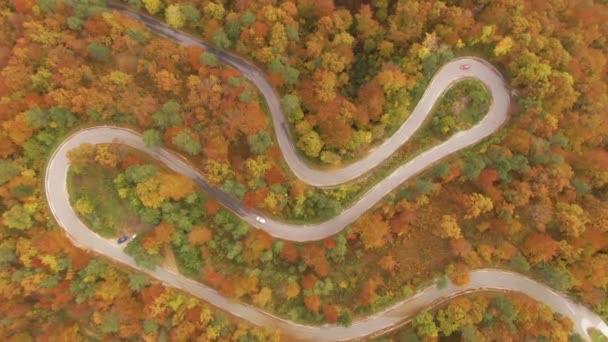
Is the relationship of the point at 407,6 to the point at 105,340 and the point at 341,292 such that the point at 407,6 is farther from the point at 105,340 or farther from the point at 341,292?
the point at 105,340

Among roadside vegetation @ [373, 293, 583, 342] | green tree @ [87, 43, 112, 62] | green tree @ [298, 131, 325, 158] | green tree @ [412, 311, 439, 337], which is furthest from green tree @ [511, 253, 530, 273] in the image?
green tree @ [87, 43, 112, 62]

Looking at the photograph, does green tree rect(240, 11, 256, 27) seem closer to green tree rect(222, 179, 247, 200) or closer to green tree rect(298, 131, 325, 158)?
green tree rect(298, 131, 325, 158)

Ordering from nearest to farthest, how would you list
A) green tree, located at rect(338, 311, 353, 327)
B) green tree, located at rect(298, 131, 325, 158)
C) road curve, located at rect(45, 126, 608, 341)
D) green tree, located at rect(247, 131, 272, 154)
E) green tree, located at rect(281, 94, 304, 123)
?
green tree, located at rect(338, 311, 353, 327)
green tree, located at rect(247, 131, 272, 154)
road curve, located at rect(45, 126, 608, 341)
green tree, located at rect(281, 94, 304, 123)
green tree, located at rect(298, 131, 325, 158)

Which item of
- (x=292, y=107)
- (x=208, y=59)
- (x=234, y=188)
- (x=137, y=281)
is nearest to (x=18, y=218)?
(x=137, y=281)

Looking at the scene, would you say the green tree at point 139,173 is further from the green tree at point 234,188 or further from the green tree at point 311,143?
the green tree at point 311,143

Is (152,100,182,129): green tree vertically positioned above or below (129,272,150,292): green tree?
above

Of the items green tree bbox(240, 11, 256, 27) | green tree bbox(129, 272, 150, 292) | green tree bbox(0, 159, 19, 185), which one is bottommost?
green tree bbox(0, 159, 19, 185)

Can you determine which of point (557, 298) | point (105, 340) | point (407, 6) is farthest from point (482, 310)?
point (105, 340)
